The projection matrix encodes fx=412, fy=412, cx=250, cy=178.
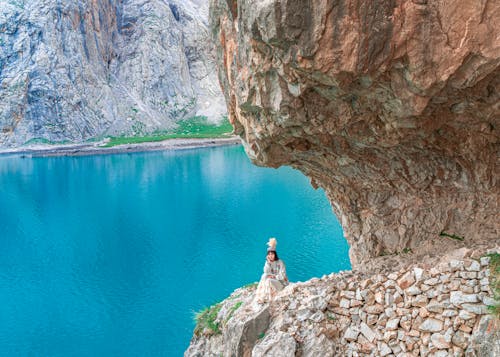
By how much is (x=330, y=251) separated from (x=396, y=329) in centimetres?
1981

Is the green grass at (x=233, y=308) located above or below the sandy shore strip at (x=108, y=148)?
below

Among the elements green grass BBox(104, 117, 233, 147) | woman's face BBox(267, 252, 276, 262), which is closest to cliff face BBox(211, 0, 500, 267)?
woman's face BBox(267, 252, 276, 262)

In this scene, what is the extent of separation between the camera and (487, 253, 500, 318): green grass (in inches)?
279

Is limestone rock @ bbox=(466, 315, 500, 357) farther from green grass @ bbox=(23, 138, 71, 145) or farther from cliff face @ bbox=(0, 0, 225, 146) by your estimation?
cliff face @ bbox=(0, 0, 225, 146)

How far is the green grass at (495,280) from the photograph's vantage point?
709 centimetres

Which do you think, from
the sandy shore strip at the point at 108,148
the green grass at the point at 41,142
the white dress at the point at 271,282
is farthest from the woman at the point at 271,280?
the green grass at the point at 41,142

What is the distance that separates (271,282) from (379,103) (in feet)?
19.3

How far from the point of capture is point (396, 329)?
8117 mm

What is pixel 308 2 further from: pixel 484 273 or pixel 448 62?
pixel 484 273

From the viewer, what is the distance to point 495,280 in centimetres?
732

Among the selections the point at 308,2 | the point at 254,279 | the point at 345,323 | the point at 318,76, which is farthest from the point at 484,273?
the point at 254,279

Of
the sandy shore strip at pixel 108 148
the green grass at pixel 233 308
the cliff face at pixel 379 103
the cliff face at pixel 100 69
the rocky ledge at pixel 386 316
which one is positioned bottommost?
the green grass at pixel 233 308

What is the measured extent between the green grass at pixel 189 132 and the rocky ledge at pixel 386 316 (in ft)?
308

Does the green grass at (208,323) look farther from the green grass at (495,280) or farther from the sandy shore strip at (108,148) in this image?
the sandy shore strip at (108,148)
